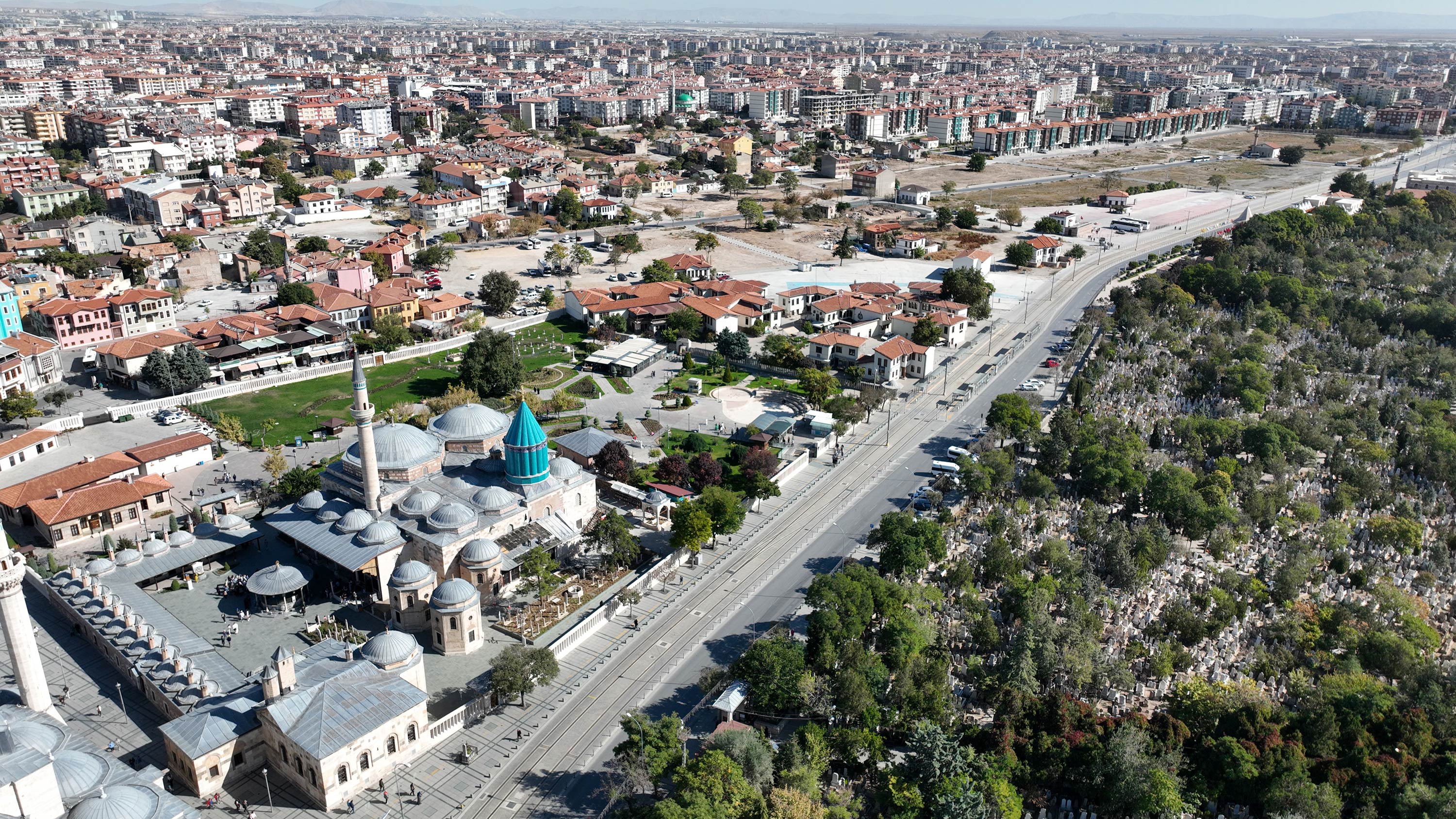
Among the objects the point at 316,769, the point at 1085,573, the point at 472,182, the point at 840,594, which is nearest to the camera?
the point at 316,769

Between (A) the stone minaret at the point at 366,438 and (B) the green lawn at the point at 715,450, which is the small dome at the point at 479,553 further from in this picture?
(B) the green lawn at the point at 715,450

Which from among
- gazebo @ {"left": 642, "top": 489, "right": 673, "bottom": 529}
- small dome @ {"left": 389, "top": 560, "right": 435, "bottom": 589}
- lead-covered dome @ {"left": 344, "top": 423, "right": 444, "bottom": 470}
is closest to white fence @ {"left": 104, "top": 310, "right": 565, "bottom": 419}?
lead-covered dome @ {"left": 344, "top": 423, "right": 444, "bottom": 470}

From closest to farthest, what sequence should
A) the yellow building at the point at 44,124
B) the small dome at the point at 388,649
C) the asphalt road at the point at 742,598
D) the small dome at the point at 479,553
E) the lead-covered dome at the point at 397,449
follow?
the asphalt road at the point at 742,598 → the small dome at the point at 388,649 → the small dome at the point at 479,553 → the lead-covered dome at the point at 397,449 → the yellow building at the point at 44,124

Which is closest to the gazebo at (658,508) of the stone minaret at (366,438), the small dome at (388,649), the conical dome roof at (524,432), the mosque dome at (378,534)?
the conical dome roof at (524,432)

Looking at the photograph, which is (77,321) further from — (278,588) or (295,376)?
(278,588)

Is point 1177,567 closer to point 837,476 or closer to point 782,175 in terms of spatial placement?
point 837,476

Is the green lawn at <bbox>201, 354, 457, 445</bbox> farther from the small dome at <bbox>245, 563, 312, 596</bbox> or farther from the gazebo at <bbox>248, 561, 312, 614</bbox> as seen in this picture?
the small dome at <bbox>245, 563, 312, 596</bbox>

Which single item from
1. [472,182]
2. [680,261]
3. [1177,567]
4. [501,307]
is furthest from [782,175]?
[1177,567]
